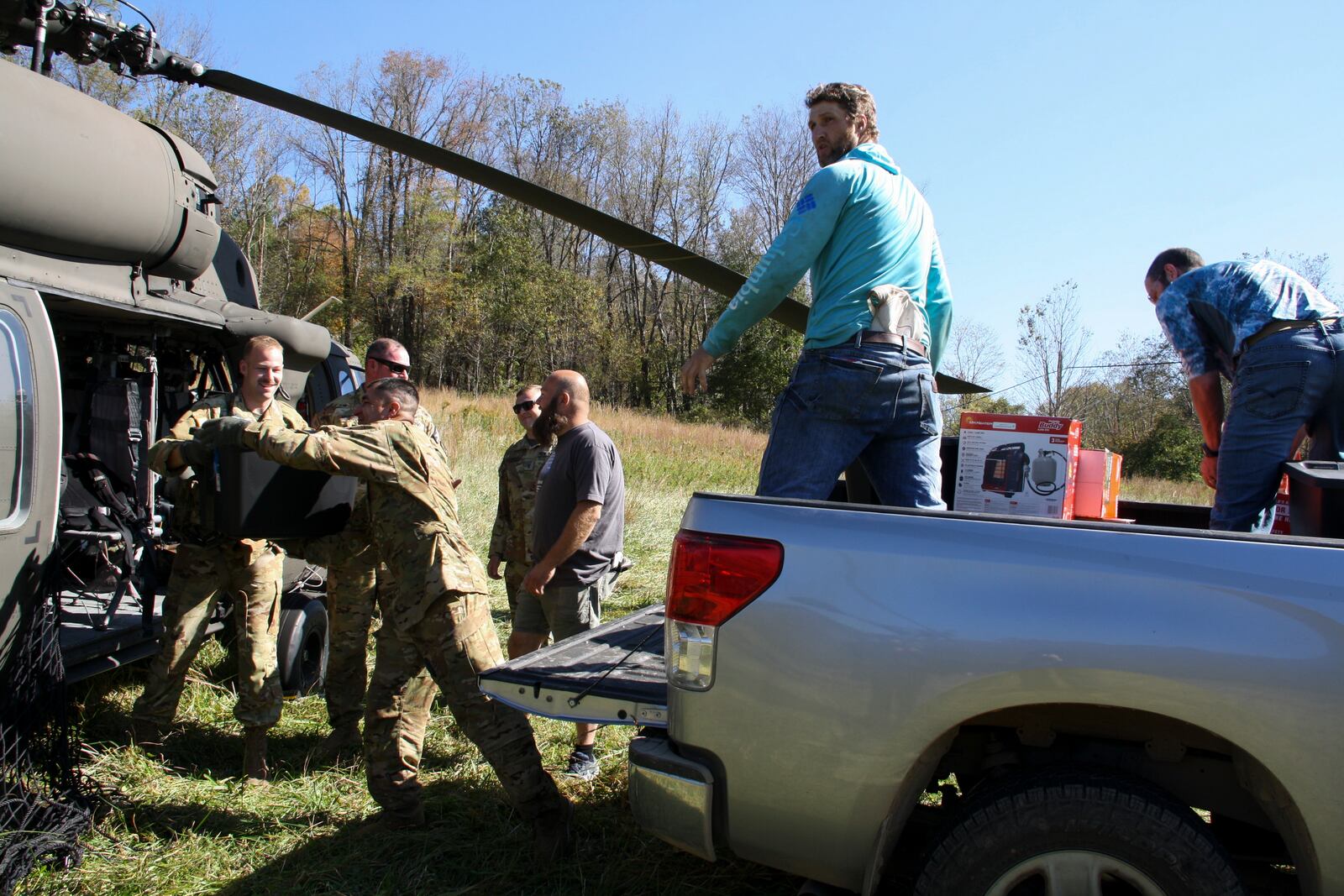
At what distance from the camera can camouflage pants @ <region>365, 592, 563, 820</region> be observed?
3646mm

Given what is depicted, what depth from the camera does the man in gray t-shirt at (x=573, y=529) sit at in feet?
14.5

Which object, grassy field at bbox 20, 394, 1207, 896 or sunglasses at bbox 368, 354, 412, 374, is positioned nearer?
grassy field at bbox 20, 394, 1207, 896

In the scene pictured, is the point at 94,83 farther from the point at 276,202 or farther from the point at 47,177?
the point at 47,177

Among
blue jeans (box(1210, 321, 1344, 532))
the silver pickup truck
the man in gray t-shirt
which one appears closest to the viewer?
the silver pickup truck

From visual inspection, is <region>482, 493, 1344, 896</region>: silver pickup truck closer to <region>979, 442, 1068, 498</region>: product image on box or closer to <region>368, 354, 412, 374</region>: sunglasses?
<region>979, 442, 1068, 498</region>: product image on box

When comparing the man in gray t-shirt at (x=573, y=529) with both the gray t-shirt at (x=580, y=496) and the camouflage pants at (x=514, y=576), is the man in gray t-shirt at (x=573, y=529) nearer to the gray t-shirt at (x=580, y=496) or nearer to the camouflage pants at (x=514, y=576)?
the gray t-shirt at (x=580, y=496)

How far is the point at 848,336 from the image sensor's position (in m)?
3.21

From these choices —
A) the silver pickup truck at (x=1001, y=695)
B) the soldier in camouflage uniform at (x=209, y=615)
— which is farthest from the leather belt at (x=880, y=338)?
the soldier in camouflage uniform at (x=209, y=615)

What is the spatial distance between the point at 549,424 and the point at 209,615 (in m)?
1.76

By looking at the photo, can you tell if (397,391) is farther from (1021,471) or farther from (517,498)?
(1021,471)

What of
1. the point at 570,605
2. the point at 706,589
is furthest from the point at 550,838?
the point at 706,589

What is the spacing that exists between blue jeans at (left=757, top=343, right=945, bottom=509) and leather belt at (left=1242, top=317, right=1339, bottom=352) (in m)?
1.37

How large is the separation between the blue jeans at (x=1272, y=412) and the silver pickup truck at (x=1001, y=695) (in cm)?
136

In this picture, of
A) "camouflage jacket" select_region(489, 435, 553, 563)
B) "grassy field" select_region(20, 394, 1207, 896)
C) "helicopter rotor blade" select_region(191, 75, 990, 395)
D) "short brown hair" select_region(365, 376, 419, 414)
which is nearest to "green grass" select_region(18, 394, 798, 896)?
"grassy field" select_region(20, 394, 1207, 896)
